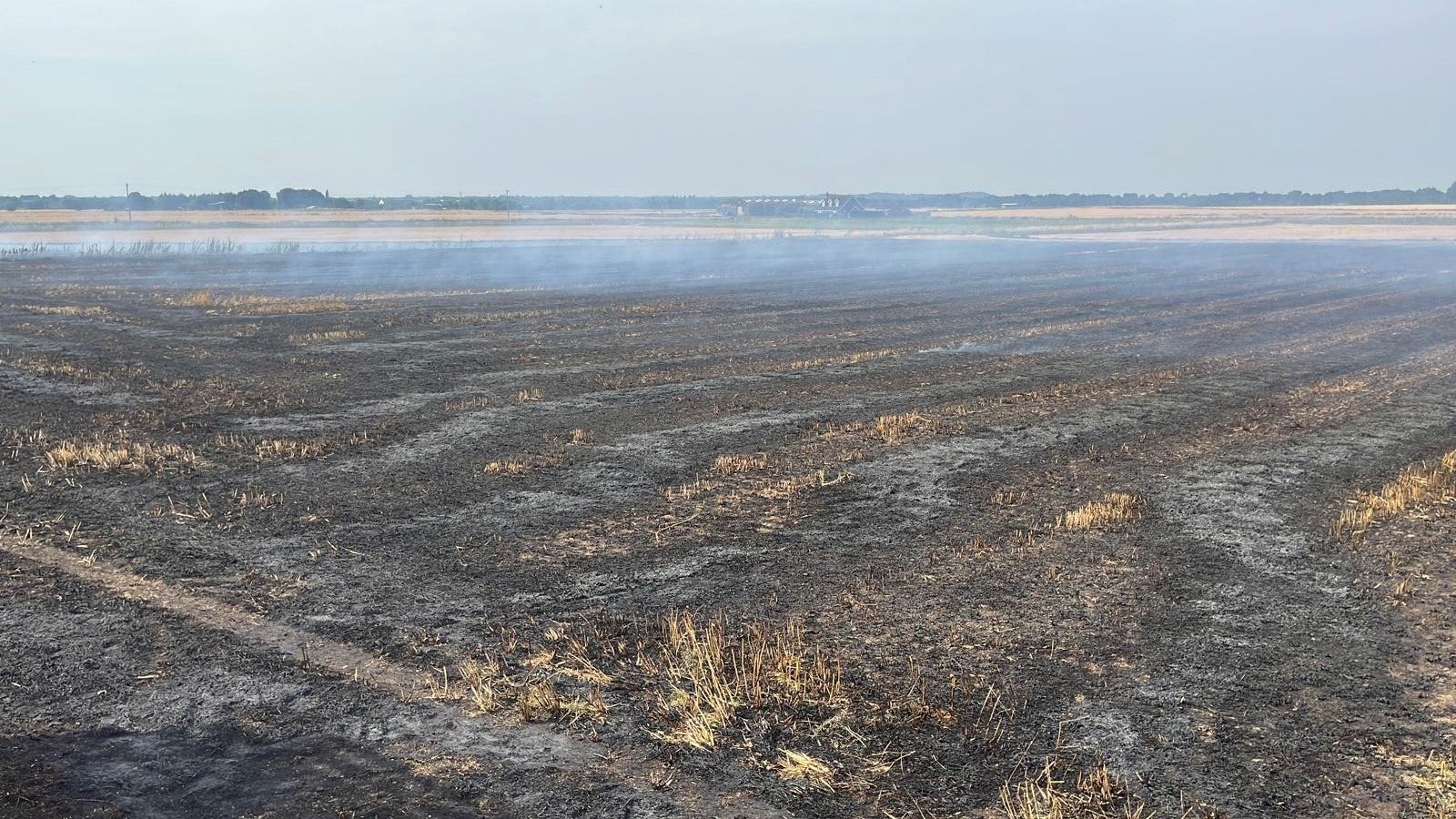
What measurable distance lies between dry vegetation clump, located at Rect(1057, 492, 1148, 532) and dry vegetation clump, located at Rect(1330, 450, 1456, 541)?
201 cm

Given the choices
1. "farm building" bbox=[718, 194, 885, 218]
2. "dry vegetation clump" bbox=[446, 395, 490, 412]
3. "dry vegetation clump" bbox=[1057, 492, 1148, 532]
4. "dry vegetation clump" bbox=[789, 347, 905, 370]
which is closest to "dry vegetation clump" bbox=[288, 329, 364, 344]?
"dry vegetation clump" bbox=[446, 395, 490, 412]

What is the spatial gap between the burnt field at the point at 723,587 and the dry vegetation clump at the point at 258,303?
11404mm

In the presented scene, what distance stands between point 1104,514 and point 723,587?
4.76 metres

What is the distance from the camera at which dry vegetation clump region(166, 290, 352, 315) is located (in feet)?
122

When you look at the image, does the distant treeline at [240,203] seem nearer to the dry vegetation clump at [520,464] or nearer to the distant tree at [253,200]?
the distant tree at [253,200]

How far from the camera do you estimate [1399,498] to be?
522 inches

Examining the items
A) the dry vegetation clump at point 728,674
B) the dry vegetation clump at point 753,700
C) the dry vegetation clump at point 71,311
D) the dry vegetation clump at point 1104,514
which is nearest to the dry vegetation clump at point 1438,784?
the dry vegetation clump at point 753,700

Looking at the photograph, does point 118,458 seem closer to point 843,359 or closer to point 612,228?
point 843,359

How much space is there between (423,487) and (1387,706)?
10.5m

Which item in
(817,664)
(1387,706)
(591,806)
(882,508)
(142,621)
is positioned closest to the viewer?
(591,806)

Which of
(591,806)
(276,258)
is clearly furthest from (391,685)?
(276,258)

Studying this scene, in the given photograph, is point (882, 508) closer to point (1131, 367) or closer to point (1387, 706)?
point (1387, 706)

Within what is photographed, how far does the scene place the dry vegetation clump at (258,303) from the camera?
37094 mm

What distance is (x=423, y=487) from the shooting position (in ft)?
46.8
